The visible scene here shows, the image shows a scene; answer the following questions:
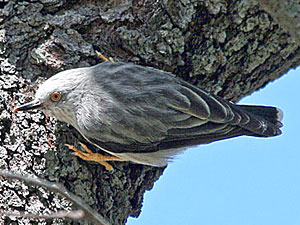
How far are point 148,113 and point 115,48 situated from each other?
583 millimetres

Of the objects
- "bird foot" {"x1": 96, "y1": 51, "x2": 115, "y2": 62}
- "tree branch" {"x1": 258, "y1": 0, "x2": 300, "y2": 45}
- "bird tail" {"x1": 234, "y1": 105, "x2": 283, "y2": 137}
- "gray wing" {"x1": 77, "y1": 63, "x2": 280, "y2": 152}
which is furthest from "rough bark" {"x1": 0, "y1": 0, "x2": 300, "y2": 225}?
"tree branch" {"x1": 258, "y1": 0, "x2": 300, "y2": 45}

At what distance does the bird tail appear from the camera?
3459mm

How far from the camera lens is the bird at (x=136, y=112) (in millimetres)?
3234

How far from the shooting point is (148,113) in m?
3.21

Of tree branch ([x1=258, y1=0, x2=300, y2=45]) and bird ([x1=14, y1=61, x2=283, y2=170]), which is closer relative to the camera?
tree branch ([x1=258, y1=0, x2=300, y2=45])

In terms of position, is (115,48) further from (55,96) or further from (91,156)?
(91,156)

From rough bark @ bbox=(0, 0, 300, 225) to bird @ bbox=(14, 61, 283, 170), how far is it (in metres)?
0.11

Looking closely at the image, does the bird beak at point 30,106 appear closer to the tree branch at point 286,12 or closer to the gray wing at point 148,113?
the gray wing at point 148,113

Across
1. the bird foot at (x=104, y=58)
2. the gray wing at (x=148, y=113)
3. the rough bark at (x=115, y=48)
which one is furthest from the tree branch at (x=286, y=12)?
the bird foot at (x=104, y=58)

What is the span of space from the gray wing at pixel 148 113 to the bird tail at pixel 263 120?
0.06 metres

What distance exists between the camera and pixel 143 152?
333 cm

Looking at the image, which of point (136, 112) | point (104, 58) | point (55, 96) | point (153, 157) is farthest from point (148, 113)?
point (55, 96)

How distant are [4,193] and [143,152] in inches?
37.0

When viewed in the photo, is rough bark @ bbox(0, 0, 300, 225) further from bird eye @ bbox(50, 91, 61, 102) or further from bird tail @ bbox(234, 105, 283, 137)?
bird tail @ bbox(234, 105, 283, 137)
